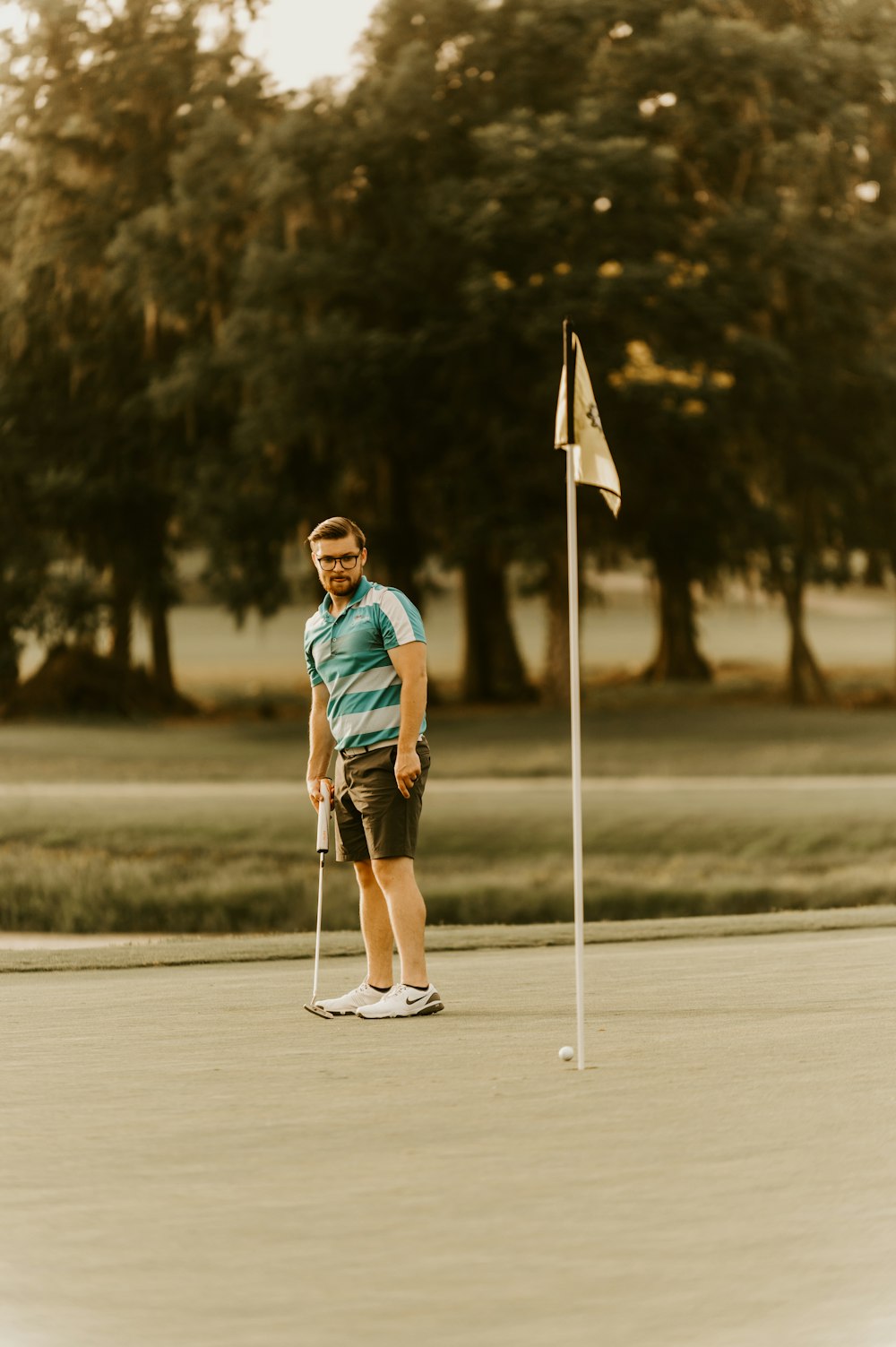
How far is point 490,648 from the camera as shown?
40250 millimetres

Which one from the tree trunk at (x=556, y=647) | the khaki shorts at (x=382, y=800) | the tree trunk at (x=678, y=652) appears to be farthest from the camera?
the tree trunk at (x=678, y=652)

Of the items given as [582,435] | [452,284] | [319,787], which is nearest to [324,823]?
[319,787]

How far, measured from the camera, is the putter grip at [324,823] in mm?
8570

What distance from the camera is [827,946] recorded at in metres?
11.6

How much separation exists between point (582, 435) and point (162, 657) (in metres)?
34.9

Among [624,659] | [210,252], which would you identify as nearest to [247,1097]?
[210,252]

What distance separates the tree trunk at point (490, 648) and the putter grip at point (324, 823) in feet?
98.9

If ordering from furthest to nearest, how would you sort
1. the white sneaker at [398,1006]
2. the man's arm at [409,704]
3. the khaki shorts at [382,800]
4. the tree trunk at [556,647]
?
the tree trunk at [556,647] < the white sneaker at [398,1006] < the khaki shorts at [382,800] < the man's arm at [409,704]

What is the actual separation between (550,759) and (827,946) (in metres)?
19.5

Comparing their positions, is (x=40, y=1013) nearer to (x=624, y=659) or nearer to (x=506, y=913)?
(x=506, y=913)

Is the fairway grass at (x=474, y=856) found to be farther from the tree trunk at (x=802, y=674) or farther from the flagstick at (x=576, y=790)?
the tree trunk at (x=802, y=674)

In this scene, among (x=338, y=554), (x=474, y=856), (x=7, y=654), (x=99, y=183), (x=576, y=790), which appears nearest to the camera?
(x=576, y=790)

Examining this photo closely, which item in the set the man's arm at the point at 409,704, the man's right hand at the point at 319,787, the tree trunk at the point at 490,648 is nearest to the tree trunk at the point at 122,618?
the tree trunk at the point at 490,648

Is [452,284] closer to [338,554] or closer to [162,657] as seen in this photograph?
[162,657]
